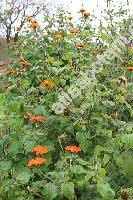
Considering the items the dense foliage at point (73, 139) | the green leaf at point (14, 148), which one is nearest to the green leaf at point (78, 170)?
the dense foliage at point (73, 139)

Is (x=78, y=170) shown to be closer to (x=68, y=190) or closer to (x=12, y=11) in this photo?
(x=68, y=190)

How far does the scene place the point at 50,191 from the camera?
8.39 feet

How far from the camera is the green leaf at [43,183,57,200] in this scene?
2.55m

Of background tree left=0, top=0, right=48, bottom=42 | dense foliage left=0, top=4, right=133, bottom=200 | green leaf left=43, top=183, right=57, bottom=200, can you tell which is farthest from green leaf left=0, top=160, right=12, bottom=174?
background tree left=0, top=0, right=48, bottom=42

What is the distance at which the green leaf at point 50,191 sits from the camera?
2549mm

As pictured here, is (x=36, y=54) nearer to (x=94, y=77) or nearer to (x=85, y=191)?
(x=94, y=77)

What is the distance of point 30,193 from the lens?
2.88m

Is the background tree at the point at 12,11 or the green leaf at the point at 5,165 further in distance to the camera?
the background tree at the point at 12,11

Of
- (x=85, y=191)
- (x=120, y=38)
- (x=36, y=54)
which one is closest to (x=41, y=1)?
(x=36, y=54)

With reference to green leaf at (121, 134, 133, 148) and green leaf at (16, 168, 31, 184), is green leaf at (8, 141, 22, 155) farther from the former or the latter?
green leaf at (121, 134, 133, 148)

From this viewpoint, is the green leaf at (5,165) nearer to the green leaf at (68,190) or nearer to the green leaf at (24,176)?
the green leaf at (24,176)

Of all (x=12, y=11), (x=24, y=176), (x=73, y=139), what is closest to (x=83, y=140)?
(x=73, y=139)

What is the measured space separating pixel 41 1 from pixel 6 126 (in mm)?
16183

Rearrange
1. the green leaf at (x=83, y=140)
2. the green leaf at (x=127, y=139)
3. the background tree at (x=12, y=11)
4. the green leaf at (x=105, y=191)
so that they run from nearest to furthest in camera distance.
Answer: the green leaf at (x=105, y=191) → the green leaf at (x=127, y=139) → the green leaf at (x=83, y=140) → the background tree at (x=12, y=11)
